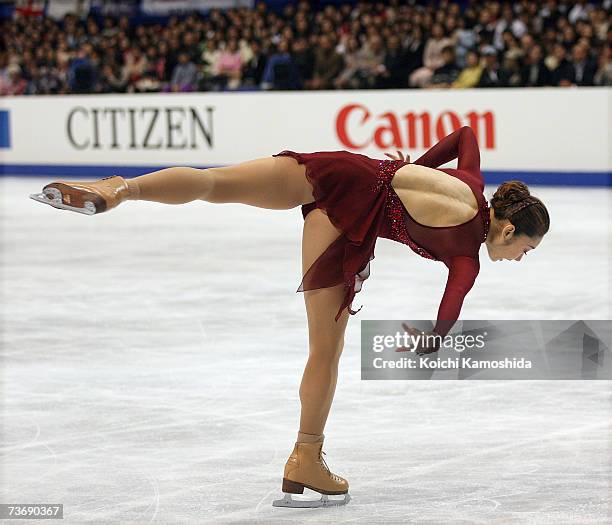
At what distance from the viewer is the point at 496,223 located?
9.69ft

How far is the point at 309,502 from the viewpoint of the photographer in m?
3.14

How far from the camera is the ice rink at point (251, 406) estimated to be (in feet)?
10.3

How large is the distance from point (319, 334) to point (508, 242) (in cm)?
59

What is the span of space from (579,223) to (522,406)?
4.88 m

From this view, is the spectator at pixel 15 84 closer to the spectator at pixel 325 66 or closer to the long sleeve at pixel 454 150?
the spectator at pixel 325 66

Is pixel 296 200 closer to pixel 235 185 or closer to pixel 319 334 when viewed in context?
pixel 235 185

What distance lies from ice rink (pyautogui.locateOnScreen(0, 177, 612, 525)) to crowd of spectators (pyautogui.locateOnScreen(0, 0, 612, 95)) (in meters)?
4.58

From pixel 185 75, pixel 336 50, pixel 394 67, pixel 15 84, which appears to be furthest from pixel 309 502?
pixel 15 84

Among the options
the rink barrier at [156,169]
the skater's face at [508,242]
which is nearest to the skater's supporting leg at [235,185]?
the skater's face at [508,242]

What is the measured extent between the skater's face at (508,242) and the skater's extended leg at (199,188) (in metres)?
0.52

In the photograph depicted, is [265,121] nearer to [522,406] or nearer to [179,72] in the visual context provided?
[179,72]

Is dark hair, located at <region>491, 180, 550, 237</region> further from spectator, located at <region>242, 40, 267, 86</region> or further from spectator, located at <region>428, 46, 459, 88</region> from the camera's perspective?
spectator, located at <region>242, 40, 267, 86</region>

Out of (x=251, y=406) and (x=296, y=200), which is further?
(x=251, y=406)

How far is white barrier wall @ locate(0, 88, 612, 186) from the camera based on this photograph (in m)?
11.2
